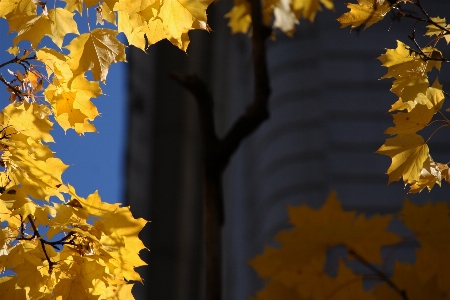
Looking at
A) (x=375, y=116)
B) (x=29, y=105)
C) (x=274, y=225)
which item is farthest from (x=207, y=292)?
(x=375, y=116)

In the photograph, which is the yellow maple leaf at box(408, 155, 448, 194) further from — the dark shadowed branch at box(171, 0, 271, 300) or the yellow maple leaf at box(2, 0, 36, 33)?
the yellow maple leaf at box(2, 0, 36, 33)

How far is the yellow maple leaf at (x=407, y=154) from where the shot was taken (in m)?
1.71

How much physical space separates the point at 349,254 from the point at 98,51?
1.06 m

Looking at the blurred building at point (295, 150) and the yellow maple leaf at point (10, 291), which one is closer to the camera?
the yellow maple leaf at point (10, 291)

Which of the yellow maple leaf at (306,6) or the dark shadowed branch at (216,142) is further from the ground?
the yellow maple leaf at (306,6)

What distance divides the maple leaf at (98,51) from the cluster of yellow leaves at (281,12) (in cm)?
51

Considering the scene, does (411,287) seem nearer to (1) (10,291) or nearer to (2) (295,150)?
(1) (10,291)

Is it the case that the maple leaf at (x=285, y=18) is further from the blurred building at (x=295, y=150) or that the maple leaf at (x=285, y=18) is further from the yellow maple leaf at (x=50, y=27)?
the blurred building at (x=295, y=150)

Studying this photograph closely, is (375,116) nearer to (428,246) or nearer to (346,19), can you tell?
(346,19)

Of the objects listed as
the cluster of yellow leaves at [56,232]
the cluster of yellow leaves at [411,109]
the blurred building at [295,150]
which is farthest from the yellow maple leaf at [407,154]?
the blurred building at [295,150]

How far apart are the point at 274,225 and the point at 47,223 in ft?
10.7

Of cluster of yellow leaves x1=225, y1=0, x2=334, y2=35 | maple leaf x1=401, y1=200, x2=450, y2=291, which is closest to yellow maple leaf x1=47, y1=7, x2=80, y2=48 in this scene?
cluster of yellow leaves x1=225, y1=0, x2=334, y2=35

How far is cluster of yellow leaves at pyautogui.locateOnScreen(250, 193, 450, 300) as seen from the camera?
0.92m

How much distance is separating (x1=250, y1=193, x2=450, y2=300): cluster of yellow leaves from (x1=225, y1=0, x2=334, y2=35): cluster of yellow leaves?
1031 millimetres
